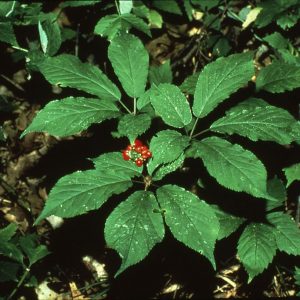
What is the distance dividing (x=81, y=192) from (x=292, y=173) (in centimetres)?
144

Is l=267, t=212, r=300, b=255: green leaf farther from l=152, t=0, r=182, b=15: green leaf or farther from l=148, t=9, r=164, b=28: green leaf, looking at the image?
l=152, t=0, r=182, b=15: green leaf

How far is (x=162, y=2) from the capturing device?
3.35 meters

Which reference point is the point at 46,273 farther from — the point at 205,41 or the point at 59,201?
the point at 205,41

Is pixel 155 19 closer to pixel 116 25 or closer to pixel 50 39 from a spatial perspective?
pixel 116 25

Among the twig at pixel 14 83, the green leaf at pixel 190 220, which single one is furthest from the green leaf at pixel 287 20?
the twig at pixel 14 83

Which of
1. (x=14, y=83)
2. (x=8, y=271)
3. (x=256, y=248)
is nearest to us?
(x=256, y=248)

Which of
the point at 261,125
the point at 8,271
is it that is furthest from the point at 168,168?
the point at 8,271

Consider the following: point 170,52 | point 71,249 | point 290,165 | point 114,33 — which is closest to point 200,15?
point 170,52

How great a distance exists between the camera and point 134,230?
5.47 feet

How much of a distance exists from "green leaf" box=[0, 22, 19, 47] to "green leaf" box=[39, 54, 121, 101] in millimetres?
691

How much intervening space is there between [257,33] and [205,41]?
0.57m

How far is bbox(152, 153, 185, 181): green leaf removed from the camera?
1.90 meters

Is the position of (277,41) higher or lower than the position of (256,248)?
higher

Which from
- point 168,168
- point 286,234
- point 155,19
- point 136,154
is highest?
point 155,19
